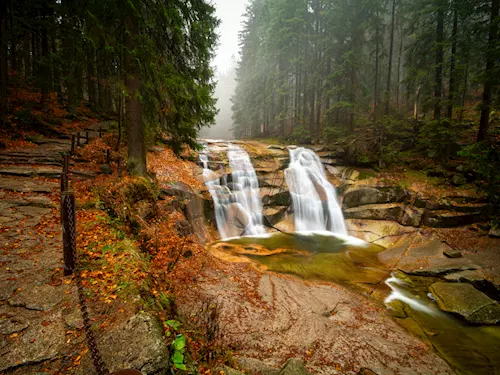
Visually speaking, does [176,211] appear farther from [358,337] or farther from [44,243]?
[358,337]

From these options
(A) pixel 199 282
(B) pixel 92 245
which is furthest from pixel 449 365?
(B) pixel 92 245

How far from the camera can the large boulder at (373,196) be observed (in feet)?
46.6

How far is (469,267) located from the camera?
9.13 meters

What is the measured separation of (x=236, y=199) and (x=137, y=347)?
1209 cm

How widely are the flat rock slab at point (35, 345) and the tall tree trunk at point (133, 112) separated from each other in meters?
7.06

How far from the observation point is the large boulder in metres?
14.2

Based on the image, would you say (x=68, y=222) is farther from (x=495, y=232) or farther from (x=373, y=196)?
(x=495, y=232)

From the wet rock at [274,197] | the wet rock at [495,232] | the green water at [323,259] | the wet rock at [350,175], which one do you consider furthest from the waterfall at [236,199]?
the wet rock at [495,232]

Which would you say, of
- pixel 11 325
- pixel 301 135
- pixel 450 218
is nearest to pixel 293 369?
pixel 11 325

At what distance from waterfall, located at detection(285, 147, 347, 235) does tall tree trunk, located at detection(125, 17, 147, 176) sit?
397 inches

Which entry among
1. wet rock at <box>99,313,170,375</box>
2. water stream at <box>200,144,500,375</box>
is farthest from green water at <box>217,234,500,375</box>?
wet rock at <box>99,313,170,375</box>

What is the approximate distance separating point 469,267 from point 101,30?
15.7 meters

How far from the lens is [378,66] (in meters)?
27.6

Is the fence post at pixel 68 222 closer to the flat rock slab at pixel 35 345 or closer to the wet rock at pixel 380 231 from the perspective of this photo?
the flat rock slab at pixel 35 345
